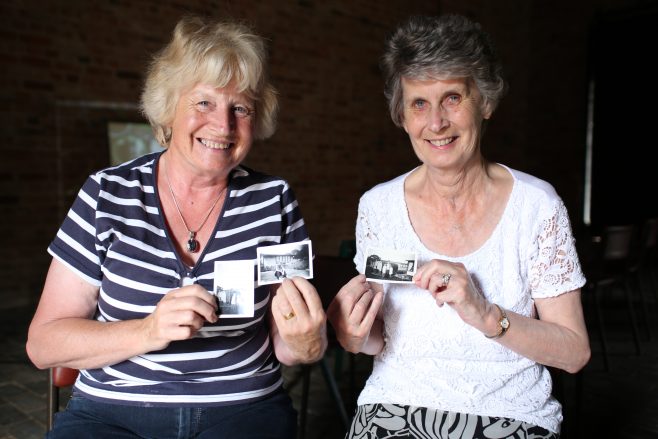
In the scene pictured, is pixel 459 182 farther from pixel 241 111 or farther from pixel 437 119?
pixel 241 111

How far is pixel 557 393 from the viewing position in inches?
73.7

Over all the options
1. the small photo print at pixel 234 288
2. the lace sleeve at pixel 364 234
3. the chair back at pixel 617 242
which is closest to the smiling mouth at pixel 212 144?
the small photo print at pixel 234 288


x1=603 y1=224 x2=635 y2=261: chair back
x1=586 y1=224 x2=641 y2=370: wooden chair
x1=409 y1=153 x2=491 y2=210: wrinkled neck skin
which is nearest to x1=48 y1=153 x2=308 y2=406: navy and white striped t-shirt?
x1=409 y1=153 x2=491 y2=210: wrinkled neck skin

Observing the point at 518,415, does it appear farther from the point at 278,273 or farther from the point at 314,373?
the point at 314,373

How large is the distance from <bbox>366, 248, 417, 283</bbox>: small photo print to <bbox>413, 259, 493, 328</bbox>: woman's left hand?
0.09m

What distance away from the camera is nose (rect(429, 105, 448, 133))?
5.39ft

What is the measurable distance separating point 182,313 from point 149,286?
283 millimetres

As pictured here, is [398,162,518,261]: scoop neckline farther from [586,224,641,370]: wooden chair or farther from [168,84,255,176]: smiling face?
[586,224,641,370]: wooden chair

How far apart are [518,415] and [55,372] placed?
1.37m

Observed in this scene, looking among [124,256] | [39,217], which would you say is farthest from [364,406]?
[39,217]

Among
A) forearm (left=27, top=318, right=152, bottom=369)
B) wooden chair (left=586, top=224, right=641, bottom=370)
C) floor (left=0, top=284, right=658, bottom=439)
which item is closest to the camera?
forearm (left=27, top=318, right=152, bottom=369)

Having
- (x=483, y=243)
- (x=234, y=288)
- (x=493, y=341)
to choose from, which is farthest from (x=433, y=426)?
(x=234, y=288)

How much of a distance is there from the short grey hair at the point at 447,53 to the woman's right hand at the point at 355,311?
0.63 m

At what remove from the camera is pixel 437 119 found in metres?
1.65
